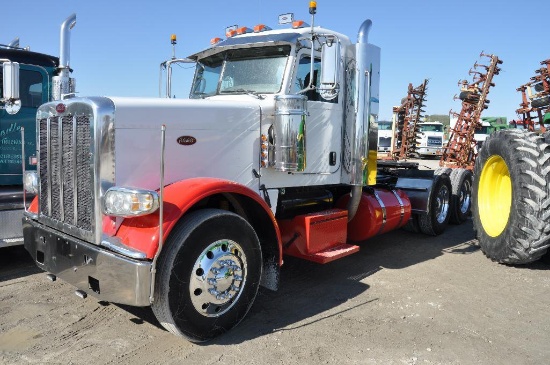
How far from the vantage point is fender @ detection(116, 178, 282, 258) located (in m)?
3.29

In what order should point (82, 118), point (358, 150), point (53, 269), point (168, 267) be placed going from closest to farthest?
1. point (168, 267)
2. point (82, 118)
3. point (53, 269)
4. point (358, 150)

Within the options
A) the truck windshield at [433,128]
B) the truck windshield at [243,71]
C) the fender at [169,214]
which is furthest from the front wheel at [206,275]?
the truck windshield at [433,128]

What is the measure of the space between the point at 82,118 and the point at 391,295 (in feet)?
11.5

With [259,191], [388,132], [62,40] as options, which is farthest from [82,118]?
[388,132]

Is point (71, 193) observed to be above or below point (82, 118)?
below

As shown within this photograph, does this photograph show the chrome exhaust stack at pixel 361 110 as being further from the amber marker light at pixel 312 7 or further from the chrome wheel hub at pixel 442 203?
the chrome wheel hub at pixel 442 203

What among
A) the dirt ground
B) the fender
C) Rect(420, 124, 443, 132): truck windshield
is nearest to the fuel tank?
the dirt ground

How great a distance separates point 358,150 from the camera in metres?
5.45

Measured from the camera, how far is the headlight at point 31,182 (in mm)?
4420

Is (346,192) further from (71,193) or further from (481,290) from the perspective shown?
(71,193)

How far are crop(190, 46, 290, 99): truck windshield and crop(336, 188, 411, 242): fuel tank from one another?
1.93m

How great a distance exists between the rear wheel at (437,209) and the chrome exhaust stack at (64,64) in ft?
18.9

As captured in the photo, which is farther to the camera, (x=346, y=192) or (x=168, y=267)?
(x=346, y=192)

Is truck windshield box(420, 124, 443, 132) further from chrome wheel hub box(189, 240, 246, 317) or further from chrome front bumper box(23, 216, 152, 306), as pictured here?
chrome front bumper box(23, 216, 152, 306)
